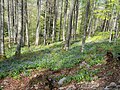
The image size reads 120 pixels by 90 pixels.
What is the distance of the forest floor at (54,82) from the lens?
1226 cm

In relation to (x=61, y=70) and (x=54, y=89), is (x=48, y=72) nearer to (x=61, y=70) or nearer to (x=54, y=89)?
(x=61, y=70)

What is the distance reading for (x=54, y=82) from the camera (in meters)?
13.8

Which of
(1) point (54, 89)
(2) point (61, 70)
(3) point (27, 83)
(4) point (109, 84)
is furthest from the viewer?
(2) point (61, 70)

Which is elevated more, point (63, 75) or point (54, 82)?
point (63, 75)

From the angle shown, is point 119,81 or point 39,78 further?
point 39,78

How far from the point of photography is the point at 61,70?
1597 cm

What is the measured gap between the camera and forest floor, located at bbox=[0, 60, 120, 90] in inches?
483

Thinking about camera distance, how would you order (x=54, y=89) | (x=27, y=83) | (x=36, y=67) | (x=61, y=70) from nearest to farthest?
1. (x=54, y=89)
2. (x=27, y=83)
3. (x=61, y=70)
4. (x=36, y=67)

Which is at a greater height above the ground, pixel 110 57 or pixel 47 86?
pixel 110 57

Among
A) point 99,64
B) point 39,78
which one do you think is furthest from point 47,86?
point 99,64

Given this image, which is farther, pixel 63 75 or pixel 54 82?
→ pixel 63 75

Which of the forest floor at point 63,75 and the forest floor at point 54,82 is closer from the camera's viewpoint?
the forest floor at point 54,82

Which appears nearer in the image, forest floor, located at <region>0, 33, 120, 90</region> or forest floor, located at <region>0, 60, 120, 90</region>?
forest floor, located at <region>0, 60, 120, 90</region>

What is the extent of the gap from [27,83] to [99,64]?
4.83 metres
